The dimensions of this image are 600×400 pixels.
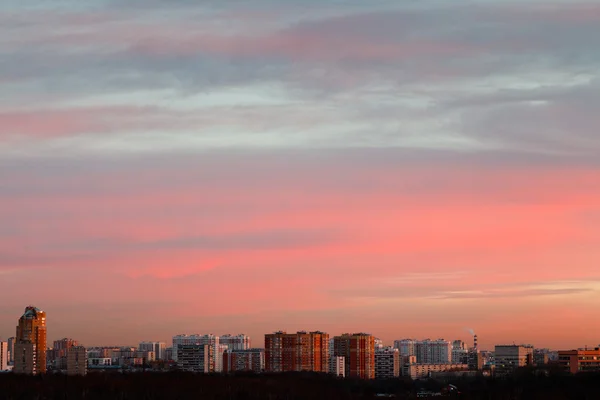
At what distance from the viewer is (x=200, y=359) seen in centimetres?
18388

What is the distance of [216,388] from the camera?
87625 mm

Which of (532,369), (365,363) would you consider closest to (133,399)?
(532,369)

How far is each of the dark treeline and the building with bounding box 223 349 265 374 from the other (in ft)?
242

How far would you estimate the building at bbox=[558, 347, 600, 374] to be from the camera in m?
152

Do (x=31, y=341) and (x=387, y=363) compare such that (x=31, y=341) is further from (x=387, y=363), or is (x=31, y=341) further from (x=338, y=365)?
(x=387, y=363)

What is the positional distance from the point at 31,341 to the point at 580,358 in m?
84.2

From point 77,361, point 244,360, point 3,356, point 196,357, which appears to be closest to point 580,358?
point 244,360

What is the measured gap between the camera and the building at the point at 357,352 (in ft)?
560

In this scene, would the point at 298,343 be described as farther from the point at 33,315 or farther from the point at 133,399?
the point at 133,399

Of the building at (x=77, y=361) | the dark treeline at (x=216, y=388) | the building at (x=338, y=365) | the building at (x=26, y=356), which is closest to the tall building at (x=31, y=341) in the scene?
the building at (x=26, y=356)

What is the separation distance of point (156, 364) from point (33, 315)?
92.6ft

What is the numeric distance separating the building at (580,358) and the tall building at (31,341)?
258ft

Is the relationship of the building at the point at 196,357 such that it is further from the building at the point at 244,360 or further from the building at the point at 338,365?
the building at the point at 338,365

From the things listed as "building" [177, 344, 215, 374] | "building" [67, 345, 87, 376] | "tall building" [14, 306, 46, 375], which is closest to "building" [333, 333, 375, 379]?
"building" [177, 344, 215, 374]
